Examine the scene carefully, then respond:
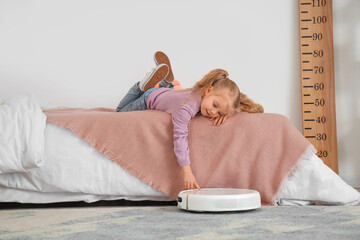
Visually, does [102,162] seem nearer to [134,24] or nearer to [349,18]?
[134,24]

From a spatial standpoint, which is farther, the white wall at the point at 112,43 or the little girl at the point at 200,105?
the white wall at the point at 112,43

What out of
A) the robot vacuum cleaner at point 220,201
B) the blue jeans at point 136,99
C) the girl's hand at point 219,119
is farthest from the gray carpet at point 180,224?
the blue jeans at point 136,99

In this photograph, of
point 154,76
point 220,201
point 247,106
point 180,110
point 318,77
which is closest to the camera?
point 220,201

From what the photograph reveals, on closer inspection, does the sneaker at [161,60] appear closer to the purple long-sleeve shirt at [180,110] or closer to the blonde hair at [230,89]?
the purple long-sleeve shirt at [180,110]

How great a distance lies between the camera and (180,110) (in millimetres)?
1735

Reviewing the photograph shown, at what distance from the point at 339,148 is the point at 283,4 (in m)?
0.99

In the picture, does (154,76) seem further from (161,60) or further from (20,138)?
(20,138)

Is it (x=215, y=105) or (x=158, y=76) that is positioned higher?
(x=158, y=76)

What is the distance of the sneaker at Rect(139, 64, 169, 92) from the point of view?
7.30 ft

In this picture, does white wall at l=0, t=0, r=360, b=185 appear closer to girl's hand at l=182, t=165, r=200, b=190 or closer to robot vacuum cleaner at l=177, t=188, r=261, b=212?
girl's hand at l=182, t=165, r=200, b=190

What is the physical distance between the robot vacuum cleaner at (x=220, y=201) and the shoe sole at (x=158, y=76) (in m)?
0.90

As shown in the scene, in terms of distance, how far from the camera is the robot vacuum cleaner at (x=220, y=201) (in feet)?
4.68

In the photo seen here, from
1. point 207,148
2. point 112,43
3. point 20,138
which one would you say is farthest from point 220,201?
point 112,43

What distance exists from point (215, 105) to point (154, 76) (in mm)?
582
